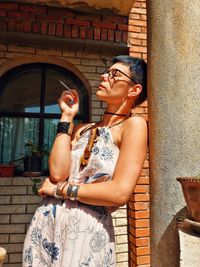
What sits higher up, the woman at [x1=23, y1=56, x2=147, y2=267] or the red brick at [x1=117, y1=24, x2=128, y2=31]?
the red brick at [x1=117, y1=24, x2=128, y2=31]

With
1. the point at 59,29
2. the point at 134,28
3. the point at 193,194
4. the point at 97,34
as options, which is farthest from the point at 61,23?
the point at 193,194

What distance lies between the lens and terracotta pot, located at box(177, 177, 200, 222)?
1028 millimetres

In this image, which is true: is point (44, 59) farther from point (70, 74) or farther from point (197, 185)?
point (197, 185)

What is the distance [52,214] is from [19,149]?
2.13 meters

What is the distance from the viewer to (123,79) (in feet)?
4.58

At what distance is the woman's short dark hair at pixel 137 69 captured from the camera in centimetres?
144

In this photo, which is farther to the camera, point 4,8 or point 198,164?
point 4,8

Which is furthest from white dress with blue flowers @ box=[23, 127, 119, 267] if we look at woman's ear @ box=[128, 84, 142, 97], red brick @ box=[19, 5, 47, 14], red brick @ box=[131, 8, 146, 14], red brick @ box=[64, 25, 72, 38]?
red brick @ box=[131, 8, 146, 14]

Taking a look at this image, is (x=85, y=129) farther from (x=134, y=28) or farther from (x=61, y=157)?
(x=134, y=28)

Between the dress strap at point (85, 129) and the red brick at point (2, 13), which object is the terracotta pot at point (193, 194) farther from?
the red brick at point (2, 13)

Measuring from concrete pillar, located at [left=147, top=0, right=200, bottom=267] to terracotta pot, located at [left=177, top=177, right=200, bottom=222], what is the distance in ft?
0.49

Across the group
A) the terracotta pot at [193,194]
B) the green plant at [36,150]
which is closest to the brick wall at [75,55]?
the green plant at [36,150]

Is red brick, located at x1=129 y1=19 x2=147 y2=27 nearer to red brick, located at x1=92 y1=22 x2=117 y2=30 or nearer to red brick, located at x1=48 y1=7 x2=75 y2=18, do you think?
red brick, located at x1=92 y1=22 x2=117 y2=30

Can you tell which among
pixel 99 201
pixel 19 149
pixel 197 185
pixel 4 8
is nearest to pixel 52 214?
pixel 99 201
